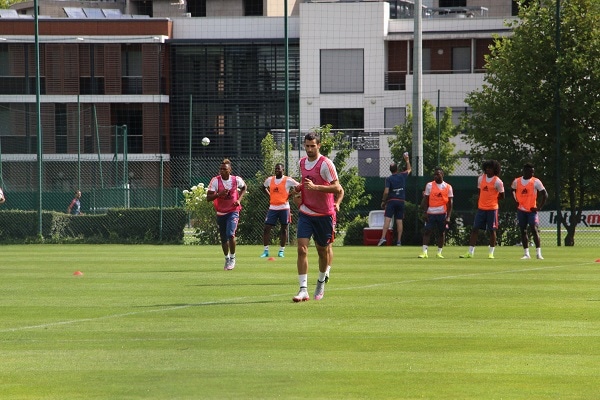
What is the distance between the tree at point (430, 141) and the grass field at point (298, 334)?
111 ft

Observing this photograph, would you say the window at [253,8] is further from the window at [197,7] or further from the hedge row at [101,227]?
the hedge row at [101,227]

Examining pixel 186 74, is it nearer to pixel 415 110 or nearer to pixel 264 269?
pixel 415 110

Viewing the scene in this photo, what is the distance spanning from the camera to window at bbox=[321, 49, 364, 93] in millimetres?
62375

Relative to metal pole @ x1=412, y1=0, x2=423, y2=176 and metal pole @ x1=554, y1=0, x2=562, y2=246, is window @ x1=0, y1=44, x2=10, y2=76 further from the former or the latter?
metal pole @ x1=554, y1=0, x2=562, y2=246

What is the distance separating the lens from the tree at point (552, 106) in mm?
33125

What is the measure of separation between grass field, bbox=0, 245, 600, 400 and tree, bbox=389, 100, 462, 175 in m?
34.0

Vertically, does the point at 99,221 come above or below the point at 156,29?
below

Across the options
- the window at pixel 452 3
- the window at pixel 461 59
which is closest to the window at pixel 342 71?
the window at pixel 461 59

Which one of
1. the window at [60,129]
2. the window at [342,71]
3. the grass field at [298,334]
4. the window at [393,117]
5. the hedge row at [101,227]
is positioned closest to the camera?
the grass field at [298,334]

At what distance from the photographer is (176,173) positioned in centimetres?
5497

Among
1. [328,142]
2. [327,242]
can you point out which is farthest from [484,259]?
[328,142]

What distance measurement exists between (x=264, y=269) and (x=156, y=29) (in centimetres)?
4379

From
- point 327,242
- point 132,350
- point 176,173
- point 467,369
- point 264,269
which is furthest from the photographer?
point 176,173

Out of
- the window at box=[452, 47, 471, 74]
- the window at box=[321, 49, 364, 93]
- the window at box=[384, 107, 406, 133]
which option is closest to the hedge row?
the window at box=[384, 107, 406, 133]
